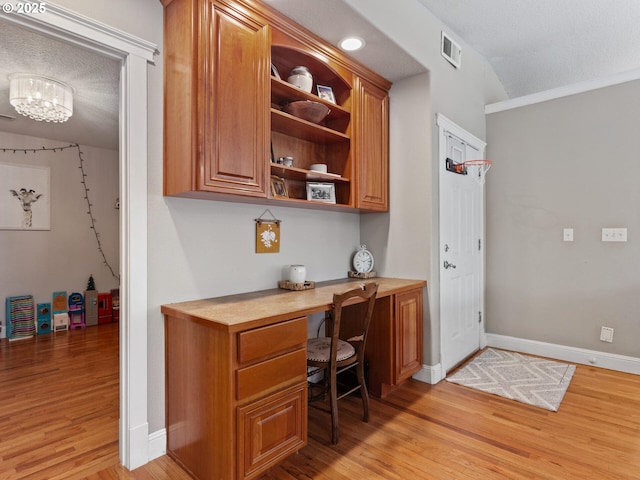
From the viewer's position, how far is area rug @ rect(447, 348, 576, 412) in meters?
2.52

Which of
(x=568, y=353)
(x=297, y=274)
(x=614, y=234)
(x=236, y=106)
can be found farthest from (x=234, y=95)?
(x=568, y=353)

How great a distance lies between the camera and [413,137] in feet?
9.32

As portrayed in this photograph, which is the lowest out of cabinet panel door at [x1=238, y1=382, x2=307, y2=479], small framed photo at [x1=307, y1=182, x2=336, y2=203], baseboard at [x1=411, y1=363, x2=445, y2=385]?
baseboard at [x1=411, y1=363, x2=445, y2=385]

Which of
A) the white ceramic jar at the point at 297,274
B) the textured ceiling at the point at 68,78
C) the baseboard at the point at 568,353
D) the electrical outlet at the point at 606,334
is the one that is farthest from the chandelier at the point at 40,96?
the electrical outlet at the point at 606,334

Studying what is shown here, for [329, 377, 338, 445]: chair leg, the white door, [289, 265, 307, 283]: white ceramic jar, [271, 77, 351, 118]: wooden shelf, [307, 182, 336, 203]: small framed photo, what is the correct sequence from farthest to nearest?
1. the white door
2. [307, 182, 336, 203]: small framed photo
3. [289, 265, 307, 283]: white ceramic jar
4. [271, 77, 351, 118]: wooden shelf
5. [329, 377, 338, 445]: chair leg

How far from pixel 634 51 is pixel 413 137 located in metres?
2.60

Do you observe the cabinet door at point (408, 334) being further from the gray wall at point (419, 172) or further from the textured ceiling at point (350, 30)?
the textured ceiling at point (350, 30)

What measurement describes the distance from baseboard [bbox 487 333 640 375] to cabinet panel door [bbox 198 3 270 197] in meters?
3.03

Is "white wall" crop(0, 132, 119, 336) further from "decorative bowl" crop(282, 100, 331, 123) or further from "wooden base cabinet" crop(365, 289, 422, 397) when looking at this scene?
"wooden base cabinet" crop(365, 289, 422, 397)

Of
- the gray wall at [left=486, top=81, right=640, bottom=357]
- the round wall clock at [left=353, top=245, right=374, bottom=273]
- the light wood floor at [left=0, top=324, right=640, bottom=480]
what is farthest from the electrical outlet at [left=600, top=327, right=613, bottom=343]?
the round wall clock at [left=353, top=245, right=374, bottom=273]

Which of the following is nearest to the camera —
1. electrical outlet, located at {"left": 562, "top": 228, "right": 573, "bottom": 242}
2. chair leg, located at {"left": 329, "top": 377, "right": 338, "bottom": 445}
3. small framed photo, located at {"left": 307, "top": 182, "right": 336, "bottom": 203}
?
chair leg, located at {"left": 329, "top": 377, "right": 338, "bottom": 445}

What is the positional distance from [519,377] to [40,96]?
4.55m

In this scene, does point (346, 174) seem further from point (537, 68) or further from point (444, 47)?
point (537, 68)

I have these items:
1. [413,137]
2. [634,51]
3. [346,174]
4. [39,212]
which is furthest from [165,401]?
[634,51]
